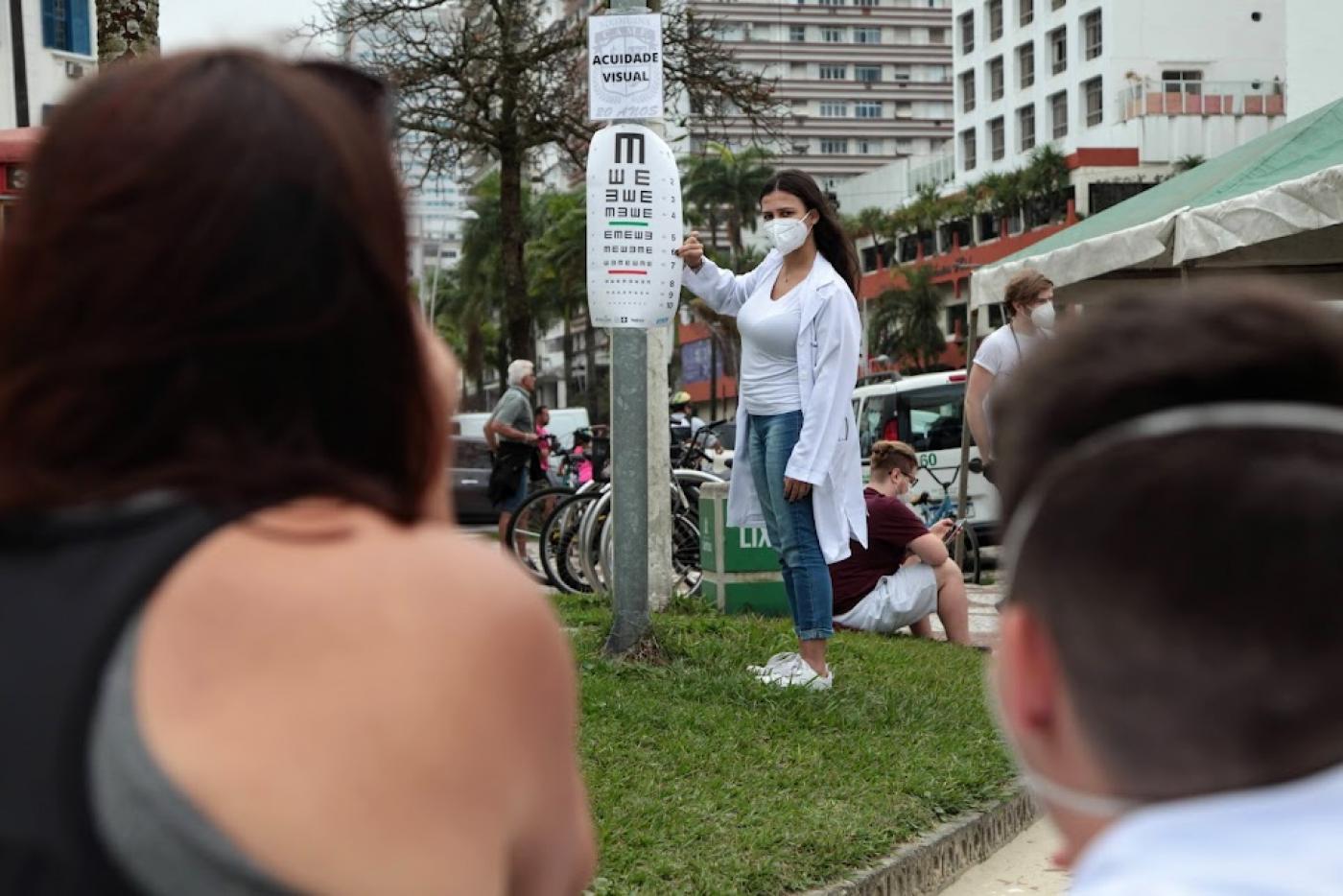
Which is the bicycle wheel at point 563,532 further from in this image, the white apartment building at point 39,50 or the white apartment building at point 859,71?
the white apartment building at point 859,71

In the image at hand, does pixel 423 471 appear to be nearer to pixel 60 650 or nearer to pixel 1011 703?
pixel 60 650

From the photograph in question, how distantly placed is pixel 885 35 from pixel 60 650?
402ft

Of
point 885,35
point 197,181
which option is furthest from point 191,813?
point 885,35

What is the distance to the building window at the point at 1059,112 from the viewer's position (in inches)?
3076

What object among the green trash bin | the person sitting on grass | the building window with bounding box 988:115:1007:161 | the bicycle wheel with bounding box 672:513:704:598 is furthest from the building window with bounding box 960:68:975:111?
the person sitting on grass

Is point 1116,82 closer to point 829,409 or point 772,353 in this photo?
point 772,353

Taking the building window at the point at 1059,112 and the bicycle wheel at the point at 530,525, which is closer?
the bicycle wheel at the point at 530,525

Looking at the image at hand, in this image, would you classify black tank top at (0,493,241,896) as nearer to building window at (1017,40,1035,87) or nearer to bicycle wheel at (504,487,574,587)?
bicycle wheel at (504,487,574,587)

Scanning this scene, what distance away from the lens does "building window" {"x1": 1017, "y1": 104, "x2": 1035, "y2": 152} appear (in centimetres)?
8138

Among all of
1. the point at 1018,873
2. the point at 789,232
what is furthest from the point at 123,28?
the point at 1018,873

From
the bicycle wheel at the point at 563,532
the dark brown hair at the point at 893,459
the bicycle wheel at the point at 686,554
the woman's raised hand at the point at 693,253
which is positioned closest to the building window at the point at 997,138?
the bicycle wheel at the point at 563,532

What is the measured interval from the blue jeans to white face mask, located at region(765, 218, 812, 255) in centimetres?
63

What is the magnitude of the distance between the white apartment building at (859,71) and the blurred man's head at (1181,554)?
11535cm

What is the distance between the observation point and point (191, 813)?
41.4 inches
